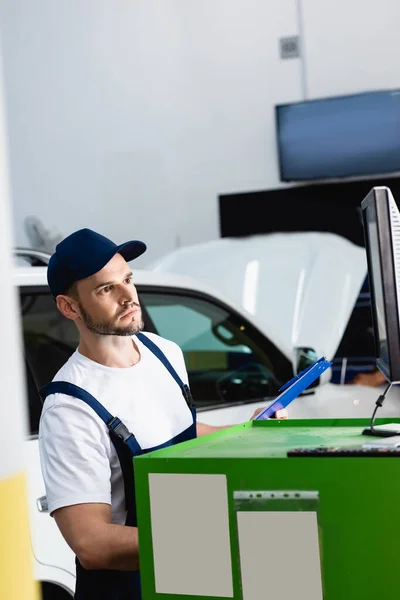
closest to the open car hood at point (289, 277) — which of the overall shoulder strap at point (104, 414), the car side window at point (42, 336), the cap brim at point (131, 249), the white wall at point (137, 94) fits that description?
the car side window at point (42, 336)

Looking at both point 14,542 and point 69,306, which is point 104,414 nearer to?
point 69,306

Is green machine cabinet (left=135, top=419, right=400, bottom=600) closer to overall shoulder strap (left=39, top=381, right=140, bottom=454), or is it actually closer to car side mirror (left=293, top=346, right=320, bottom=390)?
overall shoulder strap (left=39, top=381, right=140, bottom=454)

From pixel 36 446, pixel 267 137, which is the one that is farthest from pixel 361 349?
pixel 36 446

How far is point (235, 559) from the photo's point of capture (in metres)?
1.52

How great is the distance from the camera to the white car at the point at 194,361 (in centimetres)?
302

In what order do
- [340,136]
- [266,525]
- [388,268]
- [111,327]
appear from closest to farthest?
[266,525] → [388,268] → [111,327] → [340,136]

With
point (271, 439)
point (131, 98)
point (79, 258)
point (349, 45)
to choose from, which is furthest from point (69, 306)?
point (131, 98)

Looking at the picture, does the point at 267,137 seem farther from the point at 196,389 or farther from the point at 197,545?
the point at 197,545

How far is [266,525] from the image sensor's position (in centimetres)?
150

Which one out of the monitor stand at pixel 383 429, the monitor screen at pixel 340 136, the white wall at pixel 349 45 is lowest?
the monitor stand at pixel 383 429

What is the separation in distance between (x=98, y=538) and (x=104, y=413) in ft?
0.83

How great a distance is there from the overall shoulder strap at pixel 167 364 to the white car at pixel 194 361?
0.79 m

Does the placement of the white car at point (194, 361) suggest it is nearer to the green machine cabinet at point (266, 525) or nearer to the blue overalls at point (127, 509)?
the blue overalls at point (127, 509)

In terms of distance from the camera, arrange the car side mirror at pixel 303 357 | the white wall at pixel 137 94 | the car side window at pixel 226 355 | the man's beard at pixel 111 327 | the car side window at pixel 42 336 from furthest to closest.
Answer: the white wall at pixel 137 94 → the car side window at pixel 226 355 → the car side mirror at pixel 303 357 → the car side window at pixel 42 336 → the man's beard at pixel 111 327
